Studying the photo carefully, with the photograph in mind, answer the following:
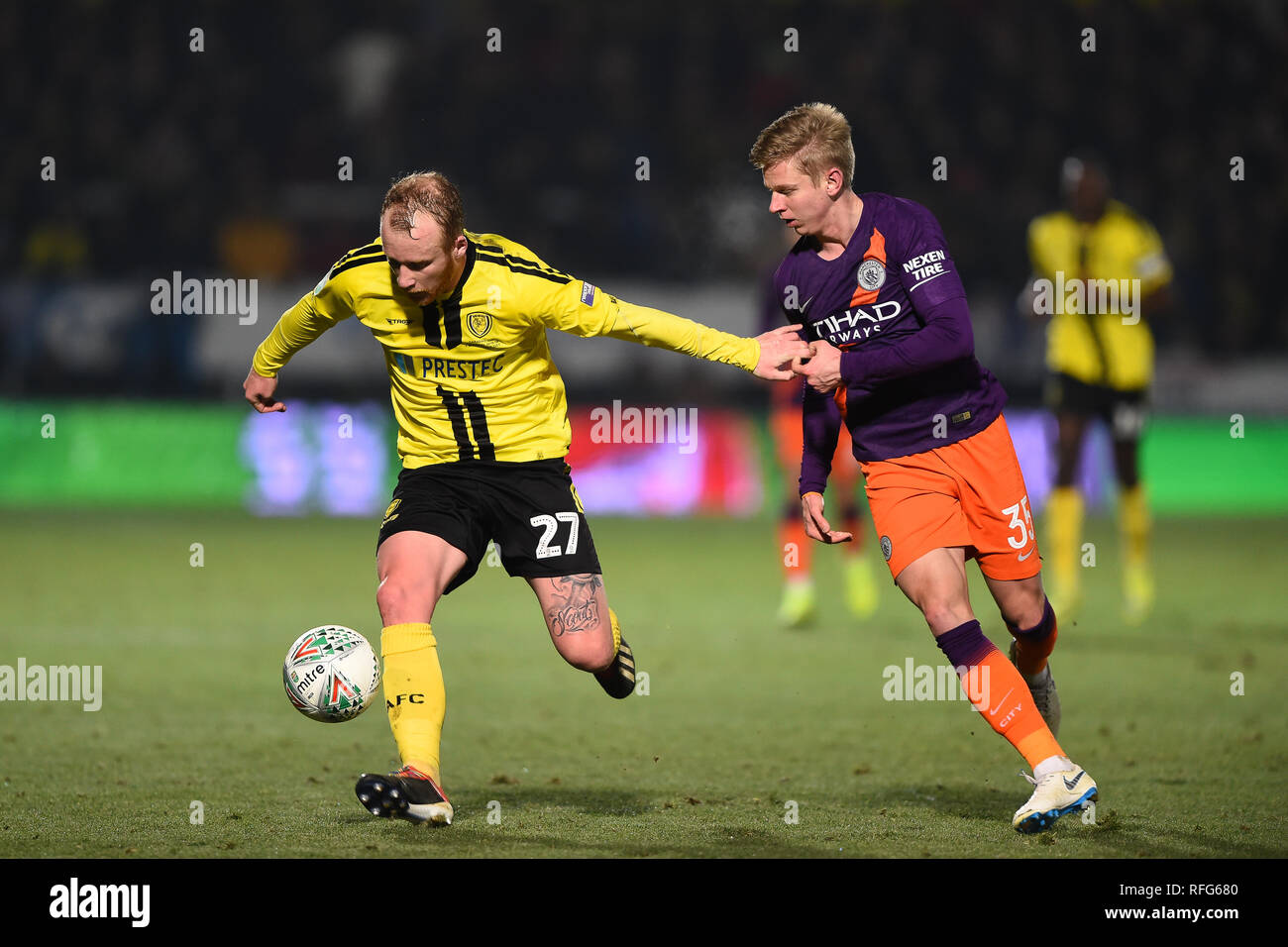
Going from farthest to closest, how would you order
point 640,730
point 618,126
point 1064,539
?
point 618,126 → point 1064,539 → point 640,730

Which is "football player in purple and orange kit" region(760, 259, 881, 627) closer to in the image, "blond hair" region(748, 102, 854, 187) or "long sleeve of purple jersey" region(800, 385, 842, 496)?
"long sleeve of purple jersey" region(800, 385, 842, 496)

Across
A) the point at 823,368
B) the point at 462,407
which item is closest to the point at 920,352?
the point at 823,368

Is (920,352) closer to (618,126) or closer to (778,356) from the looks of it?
(778,356)

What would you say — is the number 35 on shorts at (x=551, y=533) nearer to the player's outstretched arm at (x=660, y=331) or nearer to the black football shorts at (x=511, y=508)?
the black football shorts at (x=511, y=508)

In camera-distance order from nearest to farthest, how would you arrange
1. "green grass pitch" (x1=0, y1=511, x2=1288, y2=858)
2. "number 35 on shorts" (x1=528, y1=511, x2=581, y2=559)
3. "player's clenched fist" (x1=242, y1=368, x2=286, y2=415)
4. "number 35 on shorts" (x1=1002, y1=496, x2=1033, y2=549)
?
"green grass pitch" (x1=0, y1=511, x2=1288, y2=858)
"number 35 on shorts" (x1=1002, y1=496, x2=1033, y2=549)
"number 35 on shorts" (x1=528, y1=511, x2=581, y2=559)
"player's clenched fist" (x1=242, y1=368, x2=286, y2=415)

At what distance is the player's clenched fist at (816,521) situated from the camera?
5.07 metres

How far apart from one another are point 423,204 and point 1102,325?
6298 millimetres

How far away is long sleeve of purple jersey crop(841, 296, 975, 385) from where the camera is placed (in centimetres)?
484

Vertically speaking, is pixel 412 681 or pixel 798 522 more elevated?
pixel 798 522

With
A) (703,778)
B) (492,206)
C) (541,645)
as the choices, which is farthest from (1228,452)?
(703,778)

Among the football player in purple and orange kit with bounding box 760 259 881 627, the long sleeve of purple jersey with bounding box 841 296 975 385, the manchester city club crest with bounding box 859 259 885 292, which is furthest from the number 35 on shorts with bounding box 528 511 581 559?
the football player in purple and orange kit with bounding box 760 259 881 627

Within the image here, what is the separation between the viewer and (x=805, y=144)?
4844mm

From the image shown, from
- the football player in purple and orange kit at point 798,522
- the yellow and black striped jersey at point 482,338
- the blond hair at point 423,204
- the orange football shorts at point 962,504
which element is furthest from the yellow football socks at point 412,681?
the football player in purple and orange kit at point 798,522

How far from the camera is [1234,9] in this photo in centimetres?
2067
